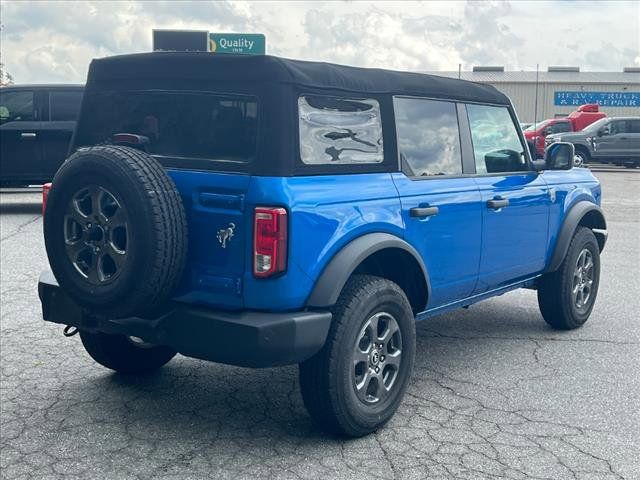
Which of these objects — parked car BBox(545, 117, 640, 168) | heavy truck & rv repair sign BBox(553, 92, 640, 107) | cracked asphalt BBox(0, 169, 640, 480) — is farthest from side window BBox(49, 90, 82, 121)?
heavy truck & rv repair sign BBox(553, 92, 640, 107)

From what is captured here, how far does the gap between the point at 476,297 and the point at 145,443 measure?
230 centimetres

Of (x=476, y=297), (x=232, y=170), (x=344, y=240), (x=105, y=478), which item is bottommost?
(x=105, y=478)

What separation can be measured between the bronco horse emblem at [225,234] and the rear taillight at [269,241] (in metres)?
0.13

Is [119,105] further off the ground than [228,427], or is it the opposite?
[119,105]

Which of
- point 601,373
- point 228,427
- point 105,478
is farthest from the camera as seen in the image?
point 601,373

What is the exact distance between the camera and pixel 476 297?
529cm

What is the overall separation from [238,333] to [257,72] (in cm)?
120

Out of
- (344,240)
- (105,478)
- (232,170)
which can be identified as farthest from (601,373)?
(105,478)

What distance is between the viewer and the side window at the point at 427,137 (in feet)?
15.0

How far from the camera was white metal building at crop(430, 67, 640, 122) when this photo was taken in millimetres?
47094

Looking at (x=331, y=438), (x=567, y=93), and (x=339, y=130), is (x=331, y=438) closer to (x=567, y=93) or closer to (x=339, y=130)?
(x=339, y=130)

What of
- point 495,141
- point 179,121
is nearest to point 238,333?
point 179,121

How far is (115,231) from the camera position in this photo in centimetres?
377

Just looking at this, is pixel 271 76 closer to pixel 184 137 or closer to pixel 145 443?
pixel 184 137
